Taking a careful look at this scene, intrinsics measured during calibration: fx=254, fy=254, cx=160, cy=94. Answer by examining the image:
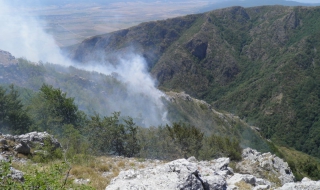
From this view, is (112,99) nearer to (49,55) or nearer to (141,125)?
(141,125)

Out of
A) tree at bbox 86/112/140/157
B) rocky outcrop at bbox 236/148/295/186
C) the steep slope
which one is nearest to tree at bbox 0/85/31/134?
tree at bbox 86/112/140/157

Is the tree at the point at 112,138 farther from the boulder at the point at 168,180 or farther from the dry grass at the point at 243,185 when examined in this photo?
the boulder at the point at 168,180

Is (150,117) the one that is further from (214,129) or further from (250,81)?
(250,81)

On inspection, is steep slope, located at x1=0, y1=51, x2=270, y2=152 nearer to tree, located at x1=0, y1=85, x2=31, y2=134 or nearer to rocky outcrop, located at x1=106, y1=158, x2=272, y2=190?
tree, located at x1=0, y1=85, x2=31, y2=134

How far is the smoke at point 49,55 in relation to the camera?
87213 millimetres

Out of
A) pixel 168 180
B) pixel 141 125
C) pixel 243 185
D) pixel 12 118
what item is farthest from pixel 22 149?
pixel 141 125

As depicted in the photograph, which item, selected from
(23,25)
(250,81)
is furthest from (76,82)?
(250,81)

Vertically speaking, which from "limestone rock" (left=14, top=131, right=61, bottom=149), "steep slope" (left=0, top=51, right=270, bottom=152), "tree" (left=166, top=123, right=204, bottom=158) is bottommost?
"limestone rock" (left=14, top=131, right=61, bottom=149)

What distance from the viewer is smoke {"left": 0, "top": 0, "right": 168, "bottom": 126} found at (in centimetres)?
8721

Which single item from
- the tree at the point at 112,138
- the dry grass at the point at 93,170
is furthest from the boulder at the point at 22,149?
the tree at the point at 112,138

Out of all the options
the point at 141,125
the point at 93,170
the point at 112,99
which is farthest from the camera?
the point at 112,99

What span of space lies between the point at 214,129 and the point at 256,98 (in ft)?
307

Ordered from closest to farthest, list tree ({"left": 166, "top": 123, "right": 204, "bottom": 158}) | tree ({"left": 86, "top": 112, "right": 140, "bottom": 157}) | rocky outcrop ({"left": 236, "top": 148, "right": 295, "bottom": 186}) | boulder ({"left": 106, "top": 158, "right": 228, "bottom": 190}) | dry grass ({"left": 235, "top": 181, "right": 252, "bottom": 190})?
boulder ({"left": 106, "top": 158, "right": 228, "bottom": 190}) < dry grass ({"left": 235, "top": 181, "right": 252, "bottom": 190}) < rocky outcrop ({"left": 236, "top": 148, "right": 295, "bottom": 186}) < tree ({"left": 86, "top": 112, "right": 140, "bottom": 157}) < tree ({"left": 166, "top": 123, "right": 204, "bottom": 158})

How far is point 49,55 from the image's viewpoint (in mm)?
154625
